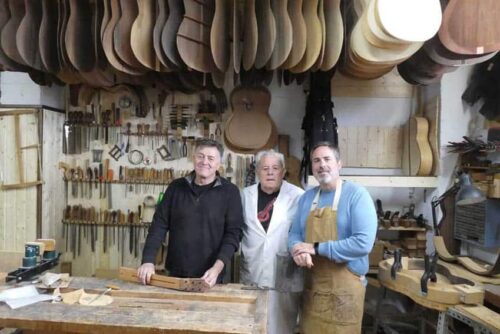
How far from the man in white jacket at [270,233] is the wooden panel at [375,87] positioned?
5.38 ft

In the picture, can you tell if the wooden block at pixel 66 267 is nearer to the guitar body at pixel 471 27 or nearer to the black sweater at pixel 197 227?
the black sweater at pixel 197 227

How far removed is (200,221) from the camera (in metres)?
2.07

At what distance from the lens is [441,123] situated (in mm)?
3191

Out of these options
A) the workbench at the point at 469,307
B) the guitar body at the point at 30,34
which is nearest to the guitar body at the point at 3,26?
the guitar body at the point at 30,34

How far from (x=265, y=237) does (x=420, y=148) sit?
1.84 metres

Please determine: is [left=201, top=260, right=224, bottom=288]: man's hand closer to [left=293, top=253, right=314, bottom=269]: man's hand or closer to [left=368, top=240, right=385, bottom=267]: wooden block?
[left=293, top=253, right=314, bottom=269]: man's hand

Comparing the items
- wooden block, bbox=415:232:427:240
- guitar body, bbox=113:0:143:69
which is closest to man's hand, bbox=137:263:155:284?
guitar body, bbox=113:0:143:69

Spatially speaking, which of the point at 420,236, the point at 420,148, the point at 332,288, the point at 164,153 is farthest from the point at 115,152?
the point at 420,236

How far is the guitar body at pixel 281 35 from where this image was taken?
7.91 ft

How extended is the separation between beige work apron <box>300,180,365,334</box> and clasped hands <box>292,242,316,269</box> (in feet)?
0.40

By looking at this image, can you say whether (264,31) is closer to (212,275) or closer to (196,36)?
(196,36)

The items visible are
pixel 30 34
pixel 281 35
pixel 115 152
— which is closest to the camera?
pixel 281 35

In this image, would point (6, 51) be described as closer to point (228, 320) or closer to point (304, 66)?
point (304, 66)

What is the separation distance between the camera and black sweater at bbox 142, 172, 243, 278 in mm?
2068
